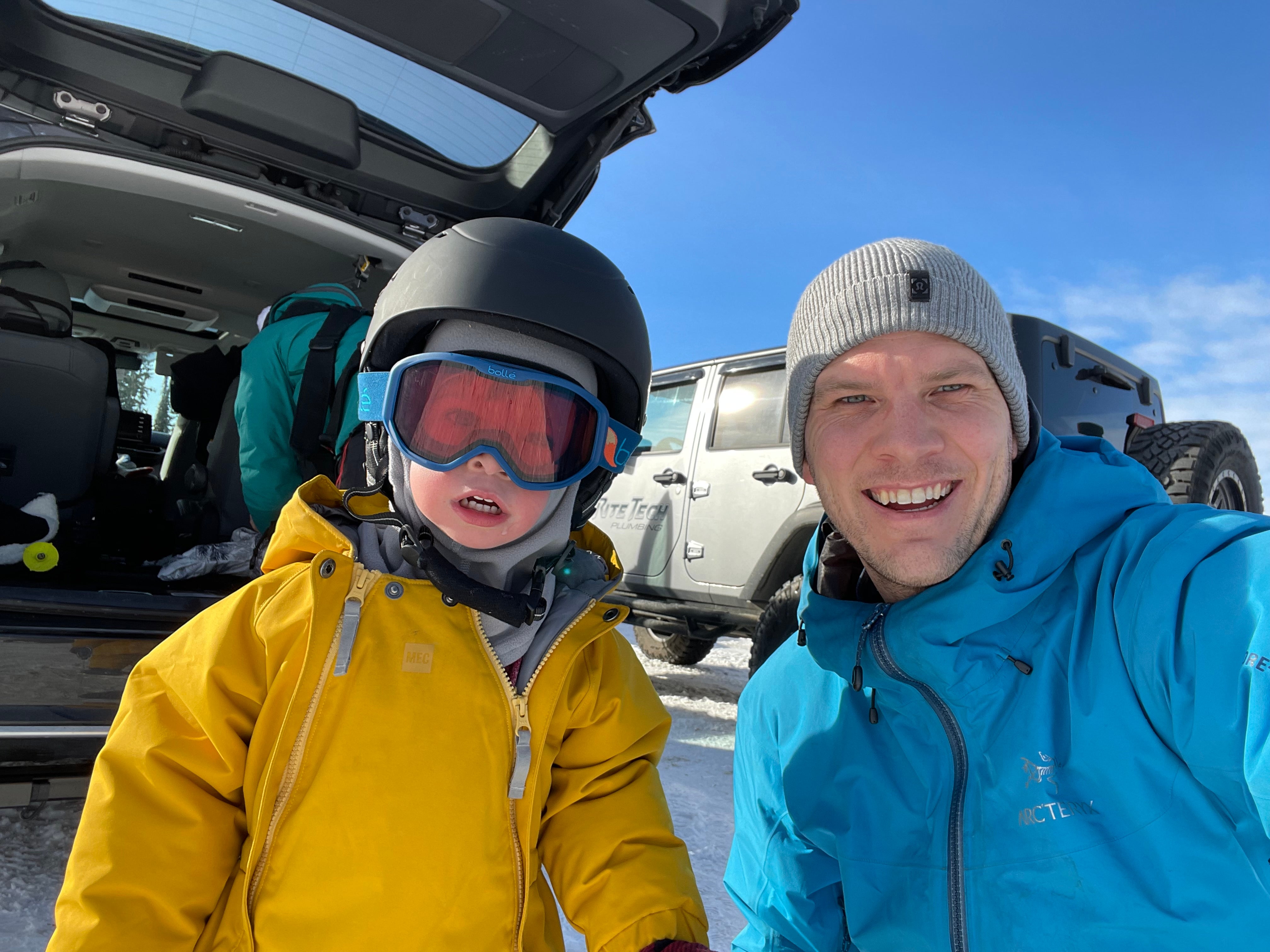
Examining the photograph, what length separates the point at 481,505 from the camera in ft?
5.24

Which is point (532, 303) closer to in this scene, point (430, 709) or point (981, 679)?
point (430, 709)

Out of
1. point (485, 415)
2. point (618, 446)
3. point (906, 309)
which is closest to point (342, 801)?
point (485, 415)

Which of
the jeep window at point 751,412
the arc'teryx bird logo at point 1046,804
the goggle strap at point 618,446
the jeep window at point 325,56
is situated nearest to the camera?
the arc'teryx bird logo at point 1046,804

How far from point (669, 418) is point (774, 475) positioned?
4.79 ft

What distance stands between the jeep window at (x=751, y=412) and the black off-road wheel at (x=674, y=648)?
1.99 metres

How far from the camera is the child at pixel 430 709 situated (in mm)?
1271

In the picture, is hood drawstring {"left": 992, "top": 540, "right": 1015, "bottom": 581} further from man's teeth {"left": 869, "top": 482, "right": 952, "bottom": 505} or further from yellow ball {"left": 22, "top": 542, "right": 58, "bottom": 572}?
yellow ball {"left": 22, "top": 542, "right": 58, "bottom": 572}

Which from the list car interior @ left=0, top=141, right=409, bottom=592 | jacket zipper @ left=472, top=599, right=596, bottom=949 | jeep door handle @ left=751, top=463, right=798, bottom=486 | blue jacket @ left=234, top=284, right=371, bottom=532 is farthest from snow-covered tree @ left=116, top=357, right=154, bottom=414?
jacket zipper @ left=472, top=599, right=596, bottom=949

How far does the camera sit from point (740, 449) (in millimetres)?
5027

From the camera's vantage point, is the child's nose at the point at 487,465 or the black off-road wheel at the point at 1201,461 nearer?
the child's nose at the point at 487,465

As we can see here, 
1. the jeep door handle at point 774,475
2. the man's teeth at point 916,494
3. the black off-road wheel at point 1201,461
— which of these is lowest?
the man's teeth at point 916,494

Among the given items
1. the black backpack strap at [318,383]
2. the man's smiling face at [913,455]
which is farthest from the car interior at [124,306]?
the man's smiling face at [913,455]

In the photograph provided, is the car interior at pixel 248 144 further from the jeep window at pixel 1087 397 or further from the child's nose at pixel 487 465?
the jeep window at pixel 1087 397

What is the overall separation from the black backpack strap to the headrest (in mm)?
1332
